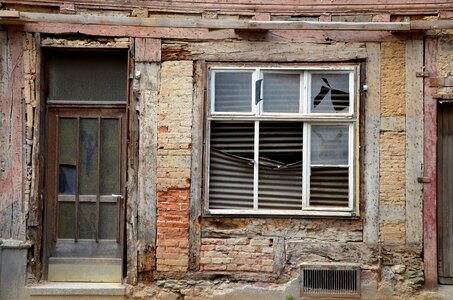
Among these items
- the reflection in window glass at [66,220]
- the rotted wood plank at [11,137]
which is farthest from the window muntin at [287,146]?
the rotted wood plank at [11,137]

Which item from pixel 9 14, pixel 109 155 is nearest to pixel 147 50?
pixel 109 155

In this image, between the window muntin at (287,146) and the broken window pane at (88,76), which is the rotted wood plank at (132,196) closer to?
the broken window pane at (88,76)

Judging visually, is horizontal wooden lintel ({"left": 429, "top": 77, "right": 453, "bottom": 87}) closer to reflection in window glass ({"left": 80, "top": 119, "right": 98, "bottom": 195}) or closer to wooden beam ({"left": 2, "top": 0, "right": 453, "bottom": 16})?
wooden beam ({"left": 2, "top": 0, "right": 453, "bottom": 16})

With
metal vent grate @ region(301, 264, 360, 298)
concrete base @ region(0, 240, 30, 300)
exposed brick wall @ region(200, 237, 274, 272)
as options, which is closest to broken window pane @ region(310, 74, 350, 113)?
exposed brick wall @ region(200, 237, 274, 272)

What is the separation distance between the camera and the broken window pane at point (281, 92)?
7.52 meters

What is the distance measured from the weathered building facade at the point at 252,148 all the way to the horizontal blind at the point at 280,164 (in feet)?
0.06

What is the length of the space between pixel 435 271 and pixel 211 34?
3.79 meters

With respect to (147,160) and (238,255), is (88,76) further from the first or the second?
(238,255)

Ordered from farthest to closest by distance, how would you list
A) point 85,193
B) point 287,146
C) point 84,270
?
point 85,193 → point 84,270 → point 287,146

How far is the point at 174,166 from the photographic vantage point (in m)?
7.44

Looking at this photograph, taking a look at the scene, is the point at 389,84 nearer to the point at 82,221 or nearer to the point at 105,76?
the point at 105,76

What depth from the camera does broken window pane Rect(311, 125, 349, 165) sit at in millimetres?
7484

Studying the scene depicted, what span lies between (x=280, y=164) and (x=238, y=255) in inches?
46.3

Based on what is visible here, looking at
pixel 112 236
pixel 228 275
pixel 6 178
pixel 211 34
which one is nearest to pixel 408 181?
pixel 228 275
